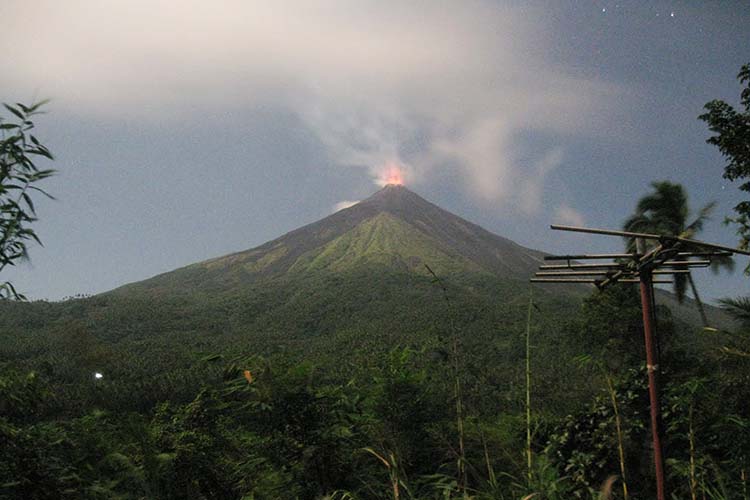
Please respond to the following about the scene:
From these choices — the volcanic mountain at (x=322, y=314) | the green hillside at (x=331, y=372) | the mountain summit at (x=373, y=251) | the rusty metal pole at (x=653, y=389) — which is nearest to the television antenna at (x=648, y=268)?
the rusty metal pole at (x=653, y=389)

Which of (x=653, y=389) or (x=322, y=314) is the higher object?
(x=322, y=314)

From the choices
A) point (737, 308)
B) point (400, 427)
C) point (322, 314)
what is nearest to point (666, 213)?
point (737, 308)

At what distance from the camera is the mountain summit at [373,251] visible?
9806 cm

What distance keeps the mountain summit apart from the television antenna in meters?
82.4

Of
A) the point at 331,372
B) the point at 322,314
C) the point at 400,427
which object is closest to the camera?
the point at 400,427

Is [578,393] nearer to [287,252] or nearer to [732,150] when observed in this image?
[732,150]

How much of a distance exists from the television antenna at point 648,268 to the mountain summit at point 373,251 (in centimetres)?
8236

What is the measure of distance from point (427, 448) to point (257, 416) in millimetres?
3243

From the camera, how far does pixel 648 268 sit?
8.35 ft

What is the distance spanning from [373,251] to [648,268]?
100m

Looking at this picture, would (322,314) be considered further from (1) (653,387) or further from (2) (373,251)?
(1) (653,387)

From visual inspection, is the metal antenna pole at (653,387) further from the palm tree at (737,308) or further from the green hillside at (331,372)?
the palm tree at (737,308)

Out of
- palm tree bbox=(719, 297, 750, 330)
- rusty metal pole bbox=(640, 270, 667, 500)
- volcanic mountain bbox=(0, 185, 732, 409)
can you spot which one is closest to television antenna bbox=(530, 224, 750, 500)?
rusty metal pole bbox=(640, 270, 667, 500)

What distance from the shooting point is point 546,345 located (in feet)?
160
